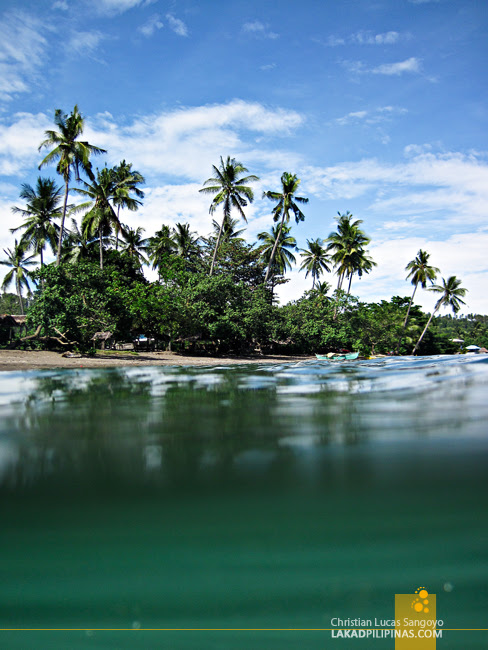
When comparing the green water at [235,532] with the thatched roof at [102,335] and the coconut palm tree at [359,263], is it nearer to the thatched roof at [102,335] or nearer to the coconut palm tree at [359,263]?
the thatched roof at [102,335]

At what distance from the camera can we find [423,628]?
5.03 feet

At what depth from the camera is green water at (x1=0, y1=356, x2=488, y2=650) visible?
62.0 inches

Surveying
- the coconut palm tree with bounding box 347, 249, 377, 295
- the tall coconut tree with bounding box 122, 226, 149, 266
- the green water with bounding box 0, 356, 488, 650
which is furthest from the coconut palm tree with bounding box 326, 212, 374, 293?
the green water with bounding box 0, 356, 488, 650

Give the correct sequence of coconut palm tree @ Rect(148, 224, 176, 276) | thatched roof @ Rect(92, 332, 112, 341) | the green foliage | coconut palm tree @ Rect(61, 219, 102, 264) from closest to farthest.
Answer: the green foliage → thatched roof @ Rect(92, 332, 112, 341) → coconut palm tree @ Rect(61, 219, 102, 264) → coconut palm tree @ Rect(148, 224, 176, 276)

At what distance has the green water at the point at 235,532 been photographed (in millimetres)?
1574

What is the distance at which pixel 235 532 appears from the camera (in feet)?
7.02

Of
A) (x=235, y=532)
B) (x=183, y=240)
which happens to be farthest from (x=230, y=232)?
(x=235, y=532)

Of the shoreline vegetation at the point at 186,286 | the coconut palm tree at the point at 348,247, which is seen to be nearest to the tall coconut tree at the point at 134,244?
the shoreline vegetation at the point at 186,286
